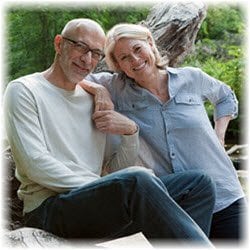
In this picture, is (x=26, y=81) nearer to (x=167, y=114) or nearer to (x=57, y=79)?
(x=57, y=79)

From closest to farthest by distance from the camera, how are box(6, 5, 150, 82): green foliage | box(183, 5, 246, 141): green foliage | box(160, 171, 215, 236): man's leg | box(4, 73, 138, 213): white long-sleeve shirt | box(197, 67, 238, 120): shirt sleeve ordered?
box(4, 73, 138, 213): white long-sleeve shirt, box(160, 171, 215, 236): man's leg, box(197, 67, 238, 120): shirt sleeve, box(6, 5, 150, 82): green foliage, box(183, 5, 246, 141): green foliage

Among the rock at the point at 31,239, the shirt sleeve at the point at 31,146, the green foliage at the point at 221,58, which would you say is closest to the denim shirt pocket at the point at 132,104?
the shirt sleeve at the point at 31,146

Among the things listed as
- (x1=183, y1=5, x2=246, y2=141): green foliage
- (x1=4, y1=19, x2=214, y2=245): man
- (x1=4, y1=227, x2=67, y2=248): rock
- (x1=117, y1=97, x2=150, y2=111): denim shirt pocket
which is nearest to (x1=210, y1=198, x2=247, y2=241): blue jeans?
(x1=4, y1=19, x2=214, y2=245): man

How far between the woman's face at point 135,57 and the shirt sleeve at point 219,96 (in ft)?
0.69

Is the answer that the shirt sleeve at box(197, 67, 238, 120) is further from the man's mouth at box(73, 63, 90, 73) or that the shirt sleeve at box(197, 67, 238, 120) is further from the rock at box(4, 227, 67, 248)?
the rock at box(4, 227, 67, 248)

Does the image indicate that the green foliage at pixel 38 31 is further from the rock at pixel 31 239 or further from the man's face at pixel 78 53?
the rock at pixel 31 239

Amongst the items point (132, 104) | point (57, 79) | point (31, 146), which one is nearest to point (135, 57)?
point (132, 104)

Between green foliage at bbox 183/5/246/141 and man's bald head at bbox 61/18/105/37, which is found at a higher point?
man's bald head at bbox 61/18/105/37

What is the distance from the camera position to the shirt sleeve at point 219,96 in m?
1.90

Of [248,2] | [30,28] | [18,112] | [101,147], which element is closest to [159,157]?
[101,147]

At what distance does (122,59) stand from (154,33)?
617 mm

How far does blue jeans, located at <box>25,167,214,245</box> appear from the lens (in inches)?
56.5

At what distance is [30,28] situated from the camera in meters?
2.78

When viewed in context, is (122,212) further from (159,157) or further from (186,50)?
(186,50)
